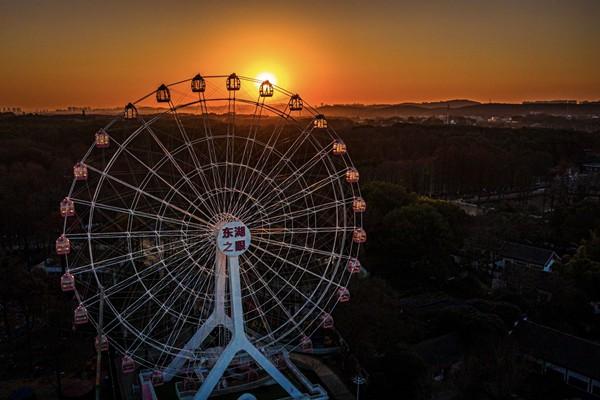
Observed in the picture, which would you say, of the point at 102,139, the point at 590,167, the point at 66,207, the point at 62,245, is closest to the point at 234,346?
the point at 62,245

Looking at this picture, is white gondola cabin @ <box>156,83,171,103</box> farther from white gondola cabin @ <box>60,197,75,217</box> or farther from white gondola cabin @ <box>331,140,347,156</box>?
white gondola cabin @ <box>331,140,347,156</box>

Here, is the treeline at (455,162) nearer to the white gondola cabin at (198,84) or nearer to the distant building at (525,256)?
the distant building at (525,256)

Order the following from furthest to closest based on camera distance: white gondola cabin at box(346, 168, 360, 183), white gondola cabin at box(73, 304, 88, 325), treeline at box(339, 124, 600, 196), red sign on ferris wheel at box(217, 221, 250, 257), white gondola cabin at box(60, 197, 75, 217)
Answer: treeline at box(339, 124, 600, 196) < white gondola cabin at box(346, 168, 360, 183) < red sign on ferris wheel at box(217, 221, 250, 257) < white gondola cabin at box(60, 197, 75, 217) < white gondola cabin at box(73, 304, 88, 325)

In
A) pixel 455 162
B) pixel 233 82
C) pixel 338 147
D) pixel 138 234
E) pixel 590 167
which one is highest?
pixel 233 82

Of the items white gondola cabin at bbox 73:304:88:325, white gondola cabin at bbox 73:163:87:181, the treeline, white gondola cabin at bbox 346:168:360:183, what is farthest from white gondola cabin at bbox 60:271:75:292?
the treeline

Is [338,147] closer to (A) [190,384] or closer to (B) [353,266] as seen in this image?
(B) [353,266]

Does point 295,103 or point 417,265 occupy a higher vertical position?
point 295,103
